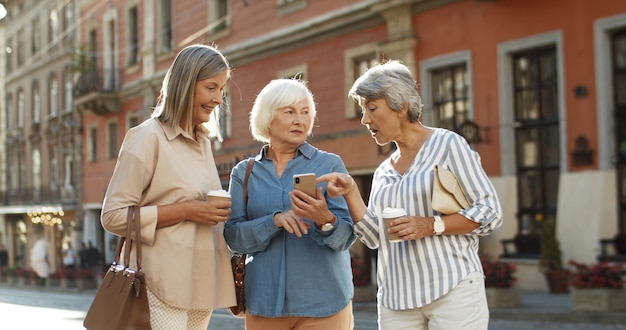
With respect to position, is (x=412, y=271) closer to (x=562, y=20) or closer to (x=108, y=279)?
(x=108, y=279)

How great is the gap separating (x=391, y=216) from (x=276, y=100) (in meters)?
0.82

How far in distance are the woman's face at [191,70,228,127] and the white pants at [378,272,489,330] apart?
1.26 metres

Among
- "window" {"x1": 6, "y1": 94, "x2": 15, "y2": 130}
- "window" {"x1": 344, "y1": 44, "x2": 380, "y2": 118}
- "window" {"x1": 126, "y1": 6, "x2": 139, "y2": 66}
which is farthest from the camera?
"window" {"x1": 6, "y1": 94, "x2": 15, "y2": 130}

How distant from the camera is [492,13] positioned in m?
20.8

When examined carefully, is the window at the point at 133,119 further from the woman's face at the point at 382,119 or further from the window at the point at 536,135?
the woman's face at the point at 382,119

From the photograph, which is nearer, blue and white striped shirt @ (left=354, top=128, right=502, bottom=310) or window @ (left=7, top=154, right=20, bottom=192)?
blue and white striped shirt @ (left=354, top=128, right=502, bottom=310)

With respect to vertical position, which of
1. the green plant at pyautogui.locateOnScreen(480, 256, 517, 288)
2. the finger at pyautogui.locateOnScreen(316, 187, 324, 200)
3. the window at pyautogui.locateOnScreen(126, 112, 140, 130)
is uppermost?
the window at pyautogui.locateOnScreen(126, 112, 140, 130)

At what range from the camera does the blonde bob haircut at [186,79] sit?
14.9 ft

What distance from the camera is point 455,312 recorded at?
14.0ft

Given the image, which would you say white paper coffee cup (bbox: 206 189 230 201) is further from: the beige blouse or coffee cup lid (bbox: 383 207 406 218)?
coffee cup lid (bbox: 383 207 406 218)

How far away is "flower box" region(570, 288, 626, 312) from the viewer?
14.2 meters

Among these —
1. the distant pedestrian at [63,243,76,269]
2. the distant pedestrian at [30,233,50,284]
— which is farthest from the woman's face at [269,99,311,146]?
the distant pedestrian at [30,233,50,284]

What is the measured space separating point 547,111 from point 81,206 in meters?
28.2

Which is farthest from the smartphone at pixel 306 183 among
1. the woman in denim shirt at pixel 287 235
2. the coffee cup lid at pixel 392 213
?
the coffee cup lid at pixel 392 213
